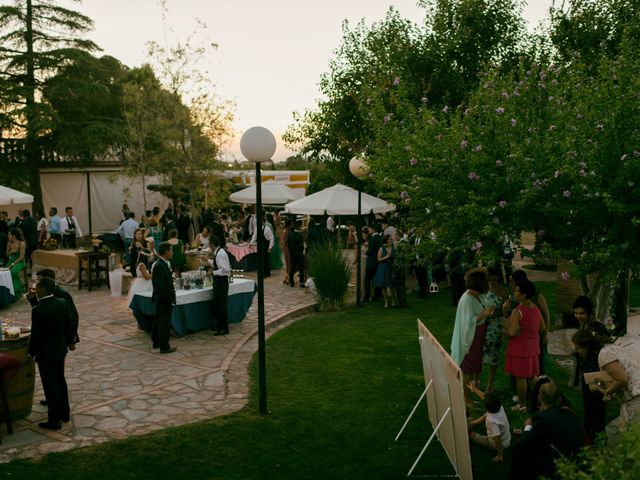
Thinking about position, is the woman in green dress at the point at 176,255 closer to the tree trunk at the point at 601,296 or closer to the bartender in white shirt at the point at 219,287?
the bartender in white shirt at the point at 219,287

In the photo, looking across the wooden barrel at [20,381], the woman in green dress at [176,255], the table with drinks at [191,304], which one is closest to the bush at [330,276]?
the table with drinks at [191,304]

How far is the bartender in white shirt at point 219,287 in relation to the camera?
10148 millimetres

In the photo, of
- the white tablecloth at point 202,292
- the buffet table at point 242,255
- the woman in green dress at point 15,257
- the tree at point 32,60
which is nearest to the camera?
the white tablecloth at point 202,292

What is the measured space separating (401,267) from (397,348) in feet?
10.6

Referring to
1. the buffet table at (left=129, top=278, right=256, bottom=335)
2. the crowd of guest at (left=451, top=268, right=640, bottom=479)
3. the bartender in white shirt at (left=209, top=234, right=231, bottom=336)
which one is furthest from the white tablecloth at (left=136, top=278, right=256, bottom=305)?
the crowd of guest at (left=451, top=268, right=640, bottom=479)

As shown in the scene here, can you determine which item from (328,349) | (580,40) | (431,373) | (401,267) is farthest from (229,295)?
(580,40)

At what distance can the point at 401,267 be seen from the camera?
1285 centimetres

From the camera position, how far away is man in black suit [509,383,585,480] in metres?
4.27

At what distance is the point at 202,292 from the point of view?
418 inches

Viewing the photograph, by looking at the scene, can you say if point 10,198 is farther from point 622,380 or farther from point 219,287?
point 622,380

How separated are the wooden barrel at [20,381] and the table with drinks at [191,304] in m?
3.26

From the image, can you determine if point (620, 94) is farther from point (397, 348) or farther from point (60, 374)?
point (60, 374)

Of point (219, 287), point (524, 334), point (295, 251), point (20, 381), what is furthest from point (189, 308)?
point (524, 334)

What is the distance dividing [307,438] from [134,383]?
305cm
